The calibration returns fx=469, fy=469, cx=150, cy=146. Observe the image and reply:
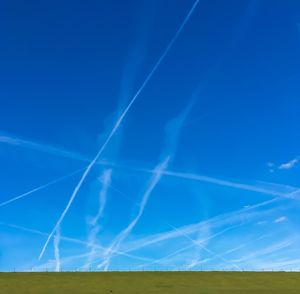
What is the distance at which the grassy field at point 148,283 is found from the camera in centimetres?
6012

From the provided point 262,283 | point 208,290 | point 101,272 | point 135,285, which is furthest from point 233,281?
point 101,272

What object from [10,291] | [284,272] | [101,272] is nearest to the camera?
[10,291]

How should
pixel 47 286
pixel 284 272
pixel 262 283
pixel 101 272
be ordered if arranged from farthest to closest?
pixel 284 272 < pixel 101 272 < pixel 262 283 < pixel 47 286

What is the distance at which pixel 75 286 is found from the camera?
62.0m

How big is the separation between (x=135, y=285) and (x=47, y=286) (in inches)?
463

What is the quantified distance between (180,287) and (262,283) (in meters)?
14.6

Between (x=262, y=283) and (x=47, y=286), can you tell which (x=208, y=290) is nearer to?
(x=262, y=283)

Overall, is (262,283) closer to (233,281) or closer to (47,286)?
(233,281)

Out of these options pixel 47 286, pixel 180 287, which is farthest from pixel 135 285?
pixel 47 286

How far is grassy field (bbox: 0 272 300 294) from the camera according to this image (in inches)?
2367

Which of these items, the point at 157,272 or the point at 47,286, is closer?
the point at 47,286

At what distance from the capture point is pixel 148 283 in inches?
2589

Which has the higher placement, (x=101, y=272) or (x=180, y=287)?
(x=101, y=272)

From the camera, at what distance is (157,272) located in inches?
3044
